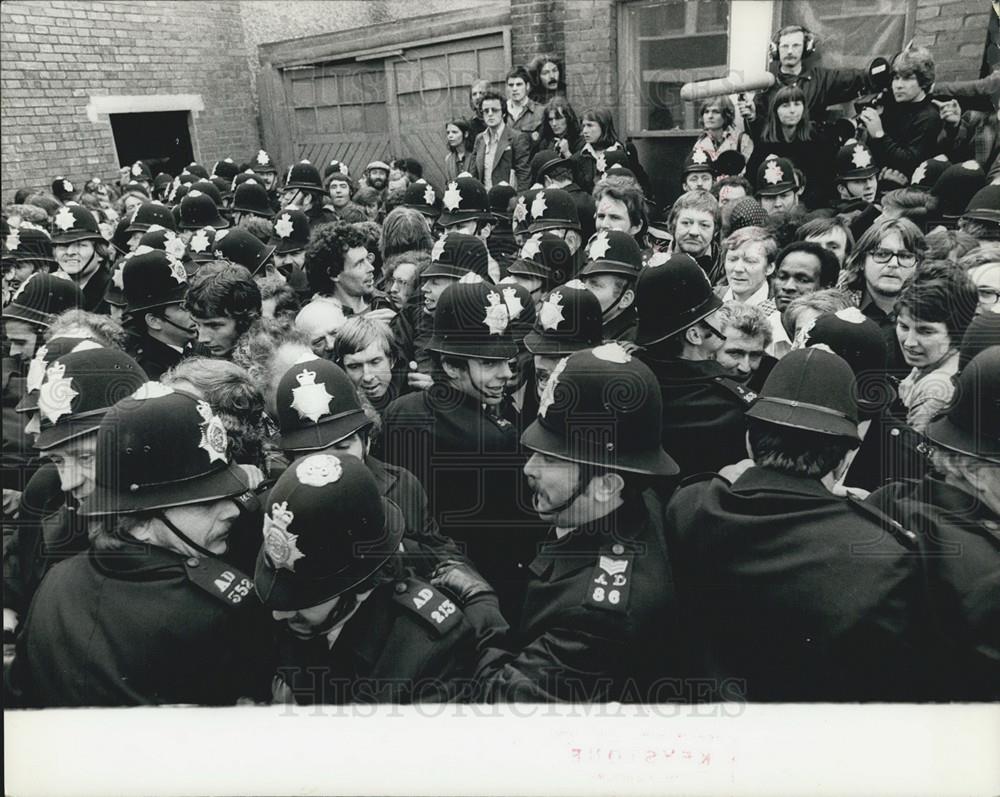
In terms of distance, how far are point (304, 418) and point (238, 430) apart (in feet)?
1.05

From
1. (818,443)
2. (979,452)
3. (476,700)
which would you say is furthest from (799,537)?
(476,700)

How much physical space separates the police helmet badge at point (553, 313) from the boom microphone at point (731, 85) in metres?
4.23

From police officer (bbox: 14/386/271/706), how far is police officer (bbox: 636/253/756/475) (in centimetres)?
167

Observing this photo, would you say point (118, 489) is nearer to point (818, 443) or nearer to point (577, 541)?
point (577, 541)

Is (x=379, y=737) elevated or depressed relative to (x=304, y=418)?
depressed

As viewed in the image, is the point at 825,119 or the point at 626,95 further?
the point at 626,95

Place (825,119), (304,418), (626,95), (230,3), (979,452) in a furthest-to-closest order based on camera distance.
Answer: (230,3)
(626,95)
(825,119)
(304,418)
(979,452)

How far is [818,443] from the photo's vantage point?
1974mm

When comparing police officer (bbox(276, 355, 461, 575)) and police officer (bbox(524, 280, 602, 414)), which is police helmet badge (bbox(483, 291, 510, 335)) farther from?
police officer (bbox(276, 355, 461, 575))

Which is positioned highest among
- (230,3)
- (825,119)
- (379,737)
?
(230,3)

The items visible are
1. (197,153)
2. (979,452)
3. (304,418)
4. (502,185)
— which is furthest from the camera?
(197,153)

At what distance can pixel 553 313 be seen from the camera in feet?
10.3

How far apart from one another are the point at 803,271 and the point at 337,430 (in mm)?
2686

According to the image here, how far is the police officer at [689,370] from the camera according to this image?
274cm
